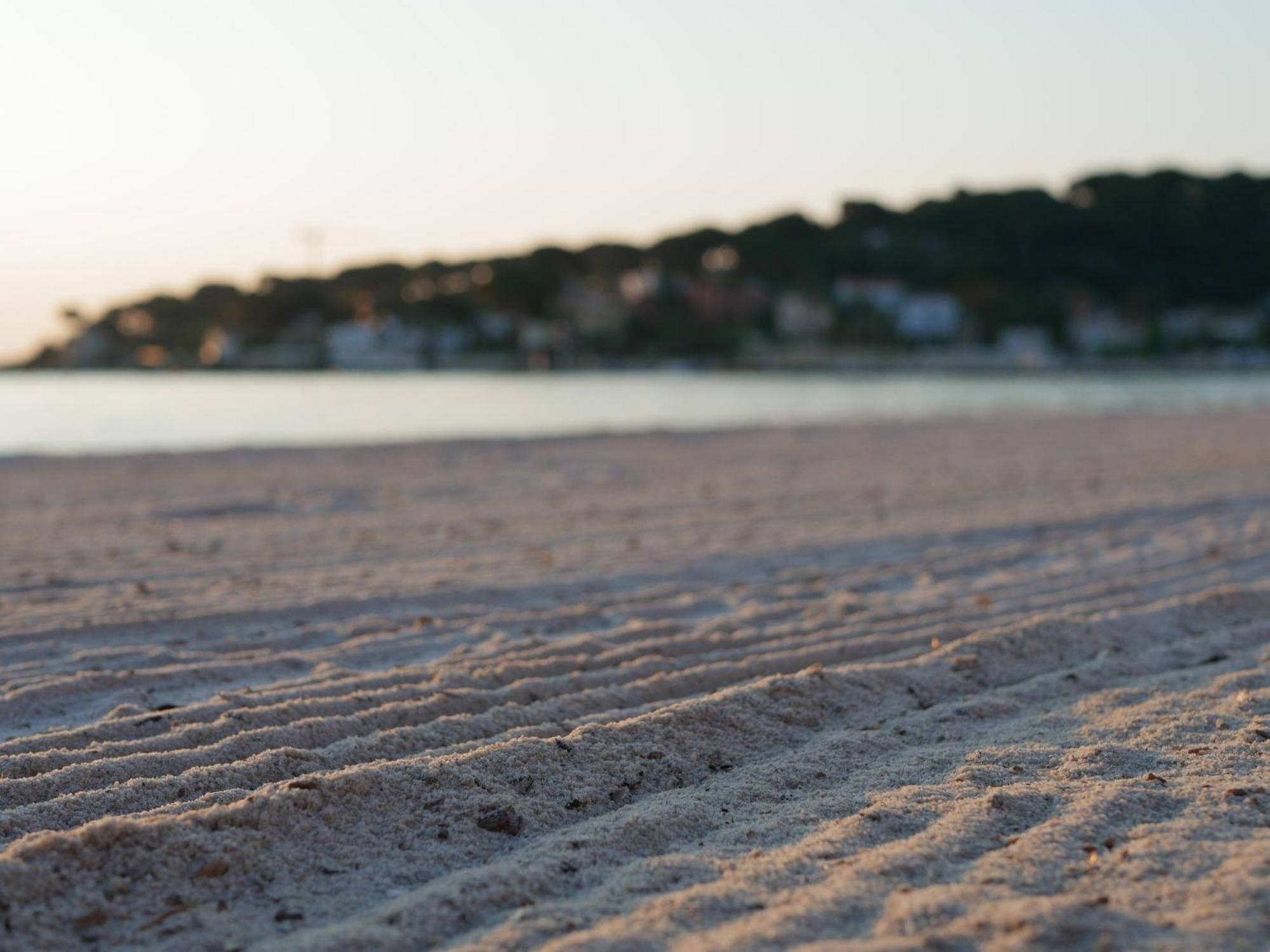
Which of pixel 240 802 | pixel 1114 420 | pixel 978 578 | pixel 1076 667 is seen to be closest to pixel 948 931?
pixel 240 802

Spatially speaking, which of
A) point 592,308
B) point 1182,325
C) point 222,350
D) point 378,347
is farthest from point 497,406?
point 1182,325

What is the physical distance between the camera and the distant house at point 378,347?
85938 mm

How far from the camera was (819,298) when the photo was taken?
3583 inches

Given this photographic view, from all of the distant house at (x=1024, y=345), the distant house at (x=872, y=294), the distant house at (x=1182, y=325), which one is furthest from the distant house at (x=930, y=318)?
the distant house at (x=1182, y=325)

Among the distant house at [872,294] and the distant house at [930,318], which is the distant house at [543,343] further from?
the distant house at [930,318]

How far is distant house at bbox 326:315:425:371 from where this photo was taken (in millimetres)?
85938

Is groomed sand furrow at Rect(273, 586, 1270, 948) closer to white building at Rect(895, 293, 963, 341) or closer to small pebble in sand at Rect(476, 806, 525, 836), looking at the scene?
small pebble in sand at Rect(476, 806, 525, 836)

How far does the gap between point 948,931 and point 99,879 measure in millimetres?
1379

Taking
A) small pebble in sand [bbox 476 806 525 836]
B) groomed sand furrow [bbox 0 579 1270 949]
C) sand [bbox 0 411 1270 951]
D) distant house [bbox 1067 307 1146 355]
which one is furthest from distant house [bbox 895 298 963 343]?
small pebble in sand [bbox 476 806 525 836]

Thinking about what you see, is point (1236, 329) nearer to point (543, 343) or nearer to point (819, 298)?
point (819, 298)

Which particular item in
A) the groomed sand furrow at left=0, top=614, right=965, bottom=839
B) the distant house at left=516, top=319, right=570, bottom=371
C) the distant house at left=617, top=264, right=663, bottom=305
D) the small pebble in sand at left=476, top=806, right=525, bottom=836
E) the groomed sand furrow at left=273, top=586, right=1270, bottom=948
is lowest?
the groomed sand furrow at left=273, top=586, right=1270, bottom=948

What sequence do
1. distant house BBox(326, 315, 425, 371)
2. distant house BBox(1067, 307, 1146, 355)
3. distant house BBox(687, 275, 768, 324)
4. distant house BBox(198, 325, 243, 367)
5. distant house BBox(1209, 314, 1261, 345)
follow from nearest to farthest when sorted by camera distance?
distant house BBox(1209, 314, 1261, 345) → distant house BBox(1067, 307, 1146, 355) → distant house BBox(326, 315, 425, 371) → distant house BBox(198, 325, 243, 367) → distant house BBox(687, 275, 768, 324)

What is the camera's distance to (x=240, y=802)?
2277 millimetres

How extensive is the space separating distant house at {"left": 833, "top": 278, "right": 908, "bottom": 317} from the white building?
65cm
